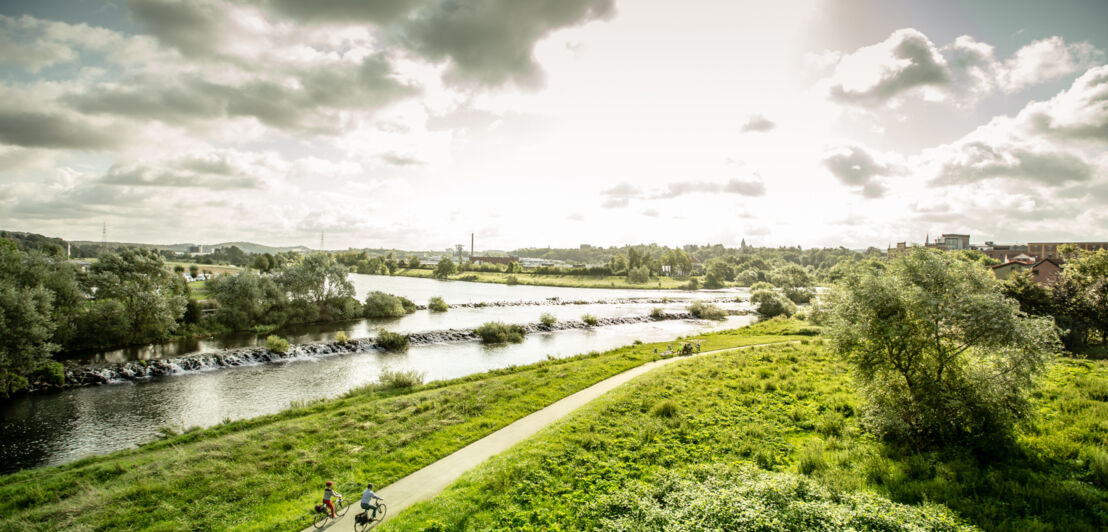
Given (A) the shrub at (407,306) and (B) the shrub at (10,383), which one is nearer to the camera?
(B) the shrub at (10,383)

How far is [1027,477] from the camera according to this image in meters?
9.70

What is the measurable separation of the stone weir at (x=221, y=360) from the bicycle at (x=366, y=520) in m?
30.8

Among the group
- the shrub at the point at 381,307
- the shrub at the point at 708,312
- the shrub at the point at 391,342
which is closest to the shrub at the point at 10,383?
the shrub at the point at 391,342

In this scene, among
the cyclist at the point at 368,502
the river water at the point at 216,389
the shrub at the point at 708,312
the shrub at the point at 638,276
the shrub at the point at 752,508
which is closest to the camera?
the shrub at the point at 752,508

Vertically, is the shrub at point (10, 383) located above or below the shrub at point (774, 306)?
below

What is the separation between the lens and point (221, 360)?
3378cm

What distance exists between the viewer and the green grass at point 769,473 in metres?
8.53

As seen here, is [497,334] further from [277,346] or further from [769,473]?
[769,473]

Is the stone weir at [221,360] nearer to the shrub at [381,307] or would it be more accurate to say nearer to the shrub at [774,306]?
the shrub at [381,307]

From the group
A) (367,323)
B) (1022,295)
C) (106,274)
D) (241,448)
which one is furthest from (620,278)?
(241,448)

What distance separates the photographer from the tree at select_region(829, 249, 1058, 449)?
10625 millimetres

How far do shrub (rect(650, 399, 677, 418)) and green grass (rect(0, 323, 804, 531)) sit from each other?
18.3 feet

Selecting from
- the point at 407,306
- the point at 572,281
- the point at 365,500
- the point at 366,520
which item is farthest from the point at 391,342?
the point at 572,281

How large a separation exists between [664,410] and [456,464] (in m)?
8.04
